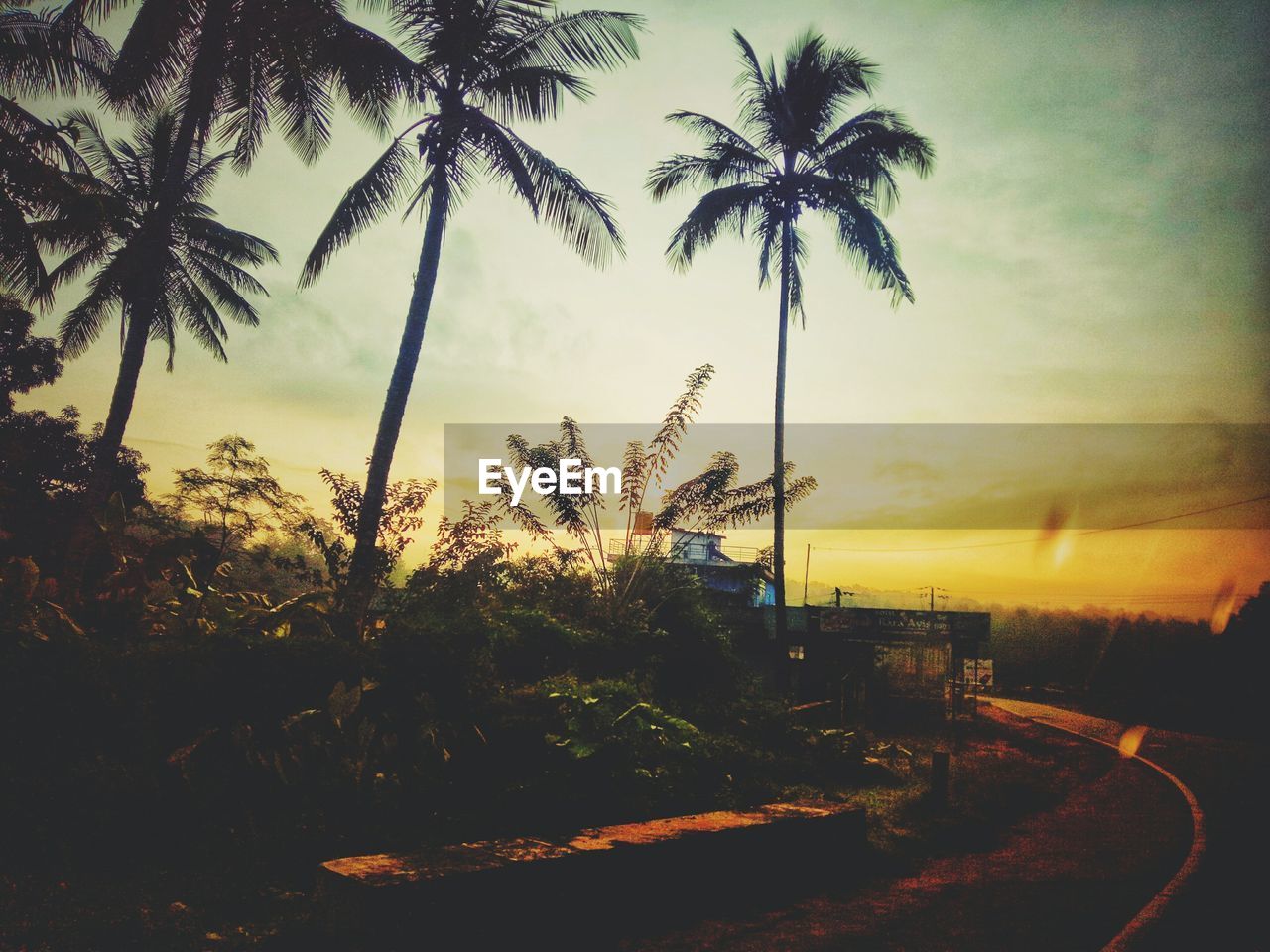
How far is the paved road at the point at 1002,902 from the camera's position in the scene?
3814 mm

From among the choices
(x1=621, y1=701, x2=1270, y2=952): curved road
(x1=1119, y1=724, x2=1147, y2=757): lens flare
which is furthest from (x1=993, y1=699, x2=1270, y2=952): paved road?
(x1=1119, y1=724, x2=1147, y2=757): lens flare

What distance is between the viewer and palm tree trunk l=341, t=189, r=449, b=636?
8.53 meters

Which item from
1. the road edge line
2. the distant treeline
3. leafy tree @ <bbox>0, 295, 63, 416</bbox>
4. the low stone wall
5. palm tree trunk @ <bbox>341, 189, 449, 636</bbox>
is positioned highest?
leafy tree @ <bbox>0, 295, 63, 416</bbox>

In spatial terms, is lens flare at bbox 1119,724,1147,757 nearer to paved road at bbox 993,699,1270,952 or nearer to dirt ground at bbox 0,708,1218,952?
paved road at bbox 993,699,1270,952

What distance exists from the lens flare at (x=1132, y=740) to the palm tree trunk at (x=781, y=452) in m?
8.54

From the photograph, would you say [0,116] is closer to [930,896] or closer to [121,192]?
[121,192]

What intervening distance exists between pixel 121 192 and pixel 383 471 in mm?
13088

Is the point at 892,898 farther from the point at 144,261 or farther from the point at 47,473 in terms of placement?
the point at 47,473

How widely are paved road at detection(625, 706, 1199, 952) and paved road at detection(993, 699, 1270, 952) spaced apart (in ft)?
0.57

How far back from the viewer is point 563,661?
23.4 ft

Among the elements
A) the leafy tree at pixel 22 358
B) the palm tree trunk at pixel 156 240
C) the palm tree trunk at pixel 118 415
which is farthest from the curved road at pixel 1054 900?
the leafy tree at pixel 22 358

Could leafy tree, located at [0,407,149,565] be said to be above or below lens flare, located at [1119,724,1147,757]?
above

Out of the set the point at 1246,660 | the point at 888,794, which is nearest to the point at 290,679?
the point at 888,794

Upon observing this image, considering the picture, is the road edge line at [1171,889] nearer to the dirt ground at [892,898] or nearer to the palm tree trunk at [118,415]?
the dirt ground at [892,898]
